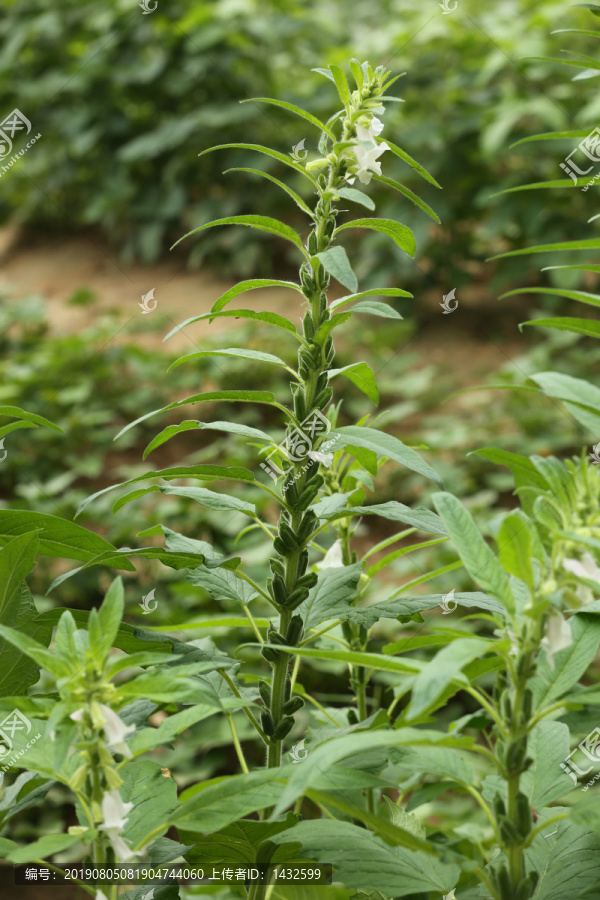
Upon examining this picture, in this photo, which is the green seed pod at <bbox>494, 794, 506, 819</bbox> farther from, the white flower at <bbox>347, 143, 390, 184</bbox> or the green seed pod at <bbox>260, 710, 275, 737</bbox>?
the white flower at <bbox>347, 143, 390, 184</bbox>

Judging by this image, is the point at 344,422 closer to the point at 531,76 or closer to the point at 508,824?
the point at 531,76

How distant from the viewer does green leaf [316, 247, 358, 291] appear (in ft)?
2.42

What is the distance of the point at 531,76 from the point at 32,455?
2.80 m

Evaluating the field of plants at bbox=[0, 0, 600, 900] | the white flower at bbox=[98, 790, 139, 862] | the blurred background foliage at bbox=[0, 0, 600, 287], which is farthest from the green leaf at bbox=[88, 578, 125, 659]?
the blurred background foliage at bbox=[0, 0, 600, 287]

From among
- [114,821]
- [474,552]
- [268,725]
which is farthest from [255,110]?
[114,821]

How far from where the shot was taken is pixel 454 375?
3592mm

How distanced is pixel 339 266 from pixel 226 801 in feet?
1.57

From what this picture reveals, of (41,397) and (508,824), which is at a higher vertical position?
(508,824)

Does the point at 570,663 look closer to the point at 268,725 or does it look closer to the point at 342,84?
the point at 268,725

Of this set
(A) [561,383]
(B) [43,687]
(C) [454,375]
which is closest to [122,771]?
(A) [561,383]

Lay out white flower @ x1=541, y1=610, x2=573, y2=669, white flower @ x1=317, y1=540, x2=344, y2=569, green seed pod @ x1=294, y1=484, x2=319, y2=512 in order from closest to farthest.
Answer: white flower @ x1=541, y1=610, x2=573, y2=669 < green seed pod @ x1=294, y1=484, x2=319, y2=512 < white flower @ x1=317, y1=540, x2=344, y2=569

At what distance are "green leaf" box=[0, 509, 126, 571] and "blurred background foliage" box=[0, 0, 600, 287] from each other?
2637mm

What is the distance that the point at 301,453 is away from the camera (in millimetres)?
854

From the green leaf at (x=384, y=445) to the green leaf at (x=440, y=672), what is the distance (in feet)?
0.63
